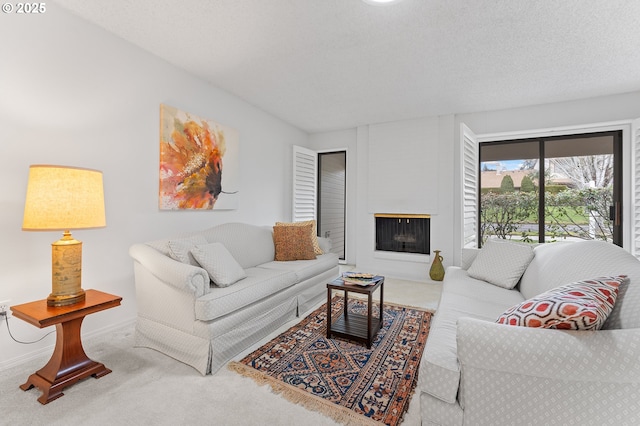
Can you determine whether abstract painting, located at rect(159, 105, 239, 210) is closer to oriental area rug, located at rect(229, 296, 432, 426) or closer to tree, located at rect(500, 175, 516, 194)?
oriental area rug, located at rect(229, 296, 432, 426)

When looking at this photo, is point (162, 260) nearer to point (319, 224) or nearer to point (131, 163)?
point (131, 163)

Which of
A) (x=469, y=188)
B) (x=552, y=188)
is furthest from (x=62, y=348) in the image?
(x=552, y=188)

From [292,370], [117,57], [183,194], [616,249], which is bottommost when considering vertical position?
[292,370]

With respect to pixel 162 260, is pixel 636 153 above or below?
above

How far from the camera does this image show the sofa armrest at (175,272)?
1.92 m

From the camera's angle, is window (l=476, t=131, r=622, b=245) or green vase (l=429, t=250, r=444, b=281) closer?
window (l=476, t=131, r=622, b=245)

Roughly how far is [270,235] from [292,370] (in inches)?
72.7

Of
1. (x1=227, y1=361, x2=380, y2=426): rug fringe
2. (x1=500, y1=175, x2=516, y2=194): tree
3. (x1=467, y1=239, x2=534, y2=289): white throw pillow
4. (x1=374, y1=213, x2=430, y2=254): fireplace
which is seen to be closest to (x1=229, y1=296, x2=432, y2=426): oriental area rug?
(x1=227, y1=361, x2=380, y2=426): rug fringe

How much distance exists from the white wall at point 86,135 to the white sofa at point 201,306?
45 cm

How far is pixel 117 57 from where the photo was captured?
2498 millimetres

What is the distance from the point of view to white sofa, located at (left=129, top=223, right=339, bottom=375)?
1909 mm

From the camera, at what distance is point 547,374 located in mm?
1047

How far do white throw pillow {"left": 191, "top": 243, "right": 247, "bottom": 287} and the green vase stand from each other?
2992mm

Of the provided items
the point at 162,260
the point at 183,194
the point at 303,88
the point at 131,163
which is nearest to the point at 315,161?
the point at 303,88
